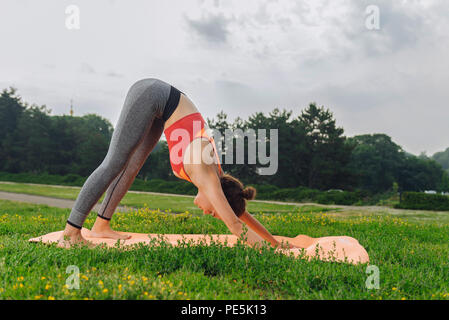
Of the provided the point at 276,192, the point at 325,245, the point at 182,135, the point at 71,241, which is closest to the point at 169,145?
the point at 182,135

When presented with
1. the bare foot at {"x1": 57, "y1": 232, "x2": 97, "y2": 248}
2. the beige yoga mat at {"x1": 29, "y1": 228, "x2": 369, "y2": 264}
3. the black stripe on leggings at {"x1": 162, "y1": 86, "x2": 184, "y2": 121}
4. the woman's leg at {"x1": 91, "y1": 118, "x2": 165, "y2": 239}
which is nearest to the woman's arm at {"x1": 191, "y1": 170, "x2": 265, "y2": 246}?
the beige yoga mat at {"x1": 29, "y1": 228, "x2": 369, "y2": 264}

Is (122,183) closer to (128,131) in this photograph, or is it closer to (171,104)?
(128,131)

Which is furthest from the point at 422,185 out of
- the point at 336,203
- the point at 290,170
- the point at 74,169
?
the point at 74,169

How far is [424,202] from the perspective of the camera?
14.3 meters

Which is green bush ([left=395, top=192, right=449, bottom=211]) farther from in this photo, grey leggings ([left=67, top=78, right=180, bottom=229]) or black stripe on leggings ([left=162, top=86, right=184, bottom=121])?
grey leggings ([left=67, top=78, right=180, bottom=229])

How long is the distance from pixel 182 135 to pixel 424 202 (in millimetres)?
14047

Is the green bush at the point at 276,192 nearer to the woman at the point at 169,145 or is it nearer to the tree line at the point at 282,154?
the tree line at the point at 282,154

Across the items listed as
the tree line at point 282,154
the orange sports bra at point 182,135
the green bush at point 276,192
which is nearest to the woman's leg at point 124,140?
the orange sports bra at point 182,135

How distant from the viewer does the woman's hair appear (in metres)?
3.50

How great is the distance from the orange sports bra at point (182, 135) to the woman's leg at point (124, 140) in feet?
0.88

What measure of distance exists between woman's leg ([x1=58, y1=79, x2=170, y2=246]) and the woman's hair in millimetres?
1014
